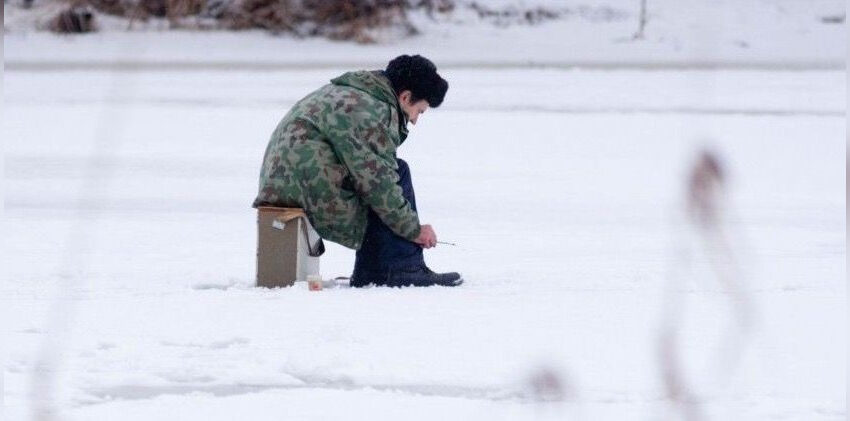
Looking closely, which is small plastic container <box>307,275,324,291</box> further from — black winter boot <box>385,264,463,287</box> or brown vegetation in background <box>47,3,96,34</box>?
brown vegetation in background <box>47,3,96,34</box>

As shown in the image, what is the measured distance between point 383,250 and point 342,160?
0.36 m

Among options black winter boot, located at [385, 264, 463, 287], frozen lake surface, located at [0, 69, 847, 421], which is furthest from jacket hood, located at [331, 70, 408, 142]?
frozen lake surface, located at [0, 69, 847, 421]

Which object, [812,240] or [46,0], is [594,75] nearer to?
[46,0]

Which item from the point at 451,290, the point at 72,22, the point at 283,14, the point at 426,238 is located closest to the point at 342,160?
the point at 426,238

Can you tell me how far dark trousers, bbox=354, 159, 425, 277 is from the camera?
214 inches

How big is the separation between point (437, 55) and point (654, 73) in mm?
3031

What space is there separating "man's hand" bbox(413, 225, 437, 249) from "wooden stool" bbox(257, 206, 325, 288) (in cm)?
35

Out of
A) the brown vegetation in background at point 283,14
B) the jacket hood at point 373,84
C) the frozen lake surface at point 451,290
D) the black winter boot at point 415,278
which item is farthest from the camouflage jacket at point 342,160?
the brown vegetation in background at point 283,14

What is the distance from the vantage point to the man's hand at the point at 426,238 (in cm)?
544

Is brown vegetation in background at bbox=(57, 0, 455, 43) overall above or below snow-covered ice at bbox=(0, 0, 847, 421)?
below

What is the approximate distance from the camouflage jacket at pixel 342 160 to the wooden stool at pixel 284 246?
2.8 inches

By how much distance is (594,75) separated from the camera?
17922mm

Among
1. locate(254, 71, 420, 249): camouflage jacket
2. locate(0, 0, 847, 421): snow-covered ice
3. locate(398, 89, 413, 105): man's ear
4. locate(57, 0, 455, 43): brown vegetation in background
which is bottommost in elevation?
locate(57, 0, 455, 43): brown vegetation in background

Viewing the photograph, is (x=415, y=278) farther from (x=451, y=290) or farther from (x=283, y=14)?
(x=283, y=14)
